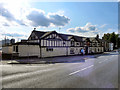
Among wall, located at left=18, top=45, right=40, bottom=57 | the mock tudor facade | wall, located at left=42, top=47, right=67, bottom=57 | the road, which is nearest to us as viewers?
the road

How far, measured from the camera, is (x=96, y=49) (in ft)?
130

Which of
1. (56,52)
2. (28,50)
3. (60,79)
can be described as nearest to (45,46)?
(56,52)

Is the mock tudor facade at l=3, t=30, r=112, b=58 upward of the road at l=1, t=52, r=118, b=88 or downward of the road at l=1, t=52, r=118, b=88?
upward

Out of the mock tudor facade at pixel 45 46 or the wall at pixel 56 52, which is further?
the wall at pixel 56 52

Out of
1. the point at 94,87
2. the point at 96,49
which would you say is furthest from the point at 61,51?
the point at 96,49

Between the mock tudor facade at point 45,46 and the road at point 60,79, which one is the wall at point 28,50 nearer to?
the mock tudor facade at point 45,46

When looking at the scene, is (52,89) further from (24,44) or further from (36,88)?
(24,44)

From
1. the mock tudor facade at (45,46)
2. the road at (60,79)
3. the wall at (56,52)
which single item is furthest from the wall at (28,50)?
the road at (60,79)

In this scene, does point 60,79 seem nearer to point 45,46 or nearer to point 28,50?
point 28,50

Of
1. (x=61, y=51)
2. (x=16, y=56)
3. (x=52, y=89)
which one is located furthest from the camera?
(x=61, y=51)

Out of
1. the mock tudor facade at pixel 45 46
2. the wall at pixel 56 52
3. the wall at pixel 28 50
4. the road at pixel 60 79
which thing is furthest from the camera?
the wall at pixel 56 52

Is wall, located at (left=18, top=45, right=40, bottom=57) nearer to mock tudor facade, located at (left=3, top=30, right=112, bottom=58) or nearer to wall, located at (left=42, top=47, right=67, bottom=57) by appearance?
mock tudor facade, located at (left=3, top=30, right=112, bottom=58)

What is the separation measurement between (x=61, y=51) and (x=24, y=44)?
A: 10096mm

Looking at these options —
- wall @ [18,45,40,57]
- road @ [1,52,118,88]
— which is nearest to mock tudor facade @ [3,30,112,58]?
wall @ [18,45,40,57]
